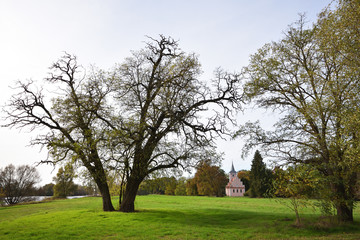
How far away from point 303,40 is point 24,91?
928 inches

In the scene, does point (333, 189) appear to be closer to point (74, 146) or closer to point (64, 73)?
point (74, 146)

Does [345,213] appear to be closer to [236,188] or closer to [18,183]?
[18,183]

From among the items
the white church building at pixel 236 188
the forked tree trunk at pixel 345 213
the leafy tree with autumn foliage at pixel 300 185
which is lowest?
the white church building at pixel 236 188

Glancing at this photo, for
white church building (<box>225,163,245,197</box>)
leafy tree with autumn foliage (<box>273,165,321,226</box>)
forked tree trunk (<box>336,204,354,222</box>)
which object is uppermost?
leafy tree with autumn foliage (<box>273,165,321,226</box>)

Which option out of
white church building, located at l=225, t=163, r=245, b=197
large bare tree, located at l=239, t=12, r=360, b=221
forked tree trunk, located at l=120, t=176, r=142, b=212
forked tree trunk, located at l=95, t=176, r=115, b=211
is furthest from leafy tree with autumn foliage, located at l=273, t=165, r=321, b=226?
white church building, located at l=225, t=163, r=245, b=197

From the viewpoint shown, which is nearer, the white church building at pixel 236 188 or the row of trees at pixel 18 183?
the row of trees at pixel 18 183

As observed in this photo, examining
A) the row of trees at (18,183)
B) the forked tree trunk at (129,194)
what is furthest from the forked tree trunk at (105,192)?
the row of trees at (18,183)

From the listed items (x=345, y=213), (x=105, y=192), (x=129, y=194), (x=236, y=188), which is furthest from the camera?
(x=236, y=188)

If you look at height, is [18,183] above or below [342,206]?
above

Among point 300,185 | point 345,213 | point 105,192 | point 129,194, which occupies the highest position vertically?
point 300,185

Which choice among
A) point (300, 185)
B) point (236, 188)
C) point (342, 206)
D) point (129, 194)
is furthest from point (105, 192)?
point (236, 188)

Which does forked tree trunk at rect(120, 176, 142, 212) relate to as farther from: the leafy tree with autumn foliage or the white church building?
the white church building

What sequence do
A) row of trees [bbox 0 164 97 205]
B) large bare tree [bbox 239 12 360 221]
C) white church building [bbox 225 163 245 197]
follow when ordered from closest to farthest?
large bare tree [bbox 239 12 360 221] → row of trees [bbox 0 164 97 205] → white church building [bbox 225 163 245 197]

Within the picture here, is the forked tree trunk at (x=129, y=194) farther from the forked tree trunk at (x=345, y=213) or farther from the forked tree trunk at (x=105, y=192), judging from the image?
the forked tree trunk at (x=345, y=213)
